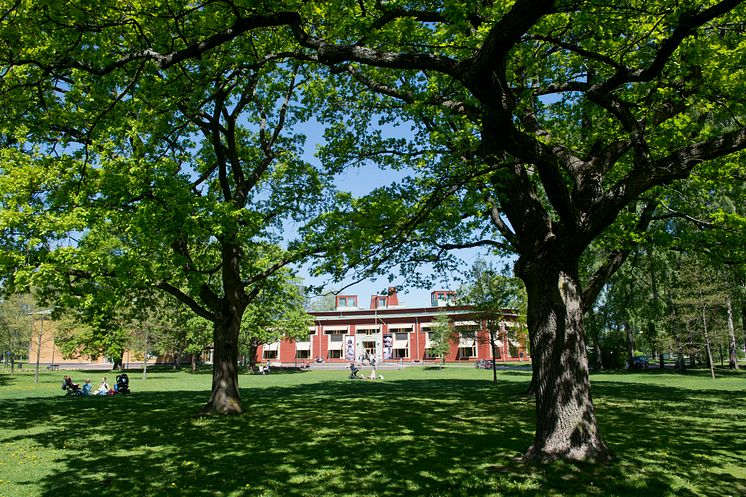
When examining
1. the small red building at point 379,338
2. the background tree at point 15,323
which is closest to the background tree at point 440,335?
the small red building at point 379,338

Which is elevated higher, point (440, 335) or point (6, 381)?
point (440, 335)


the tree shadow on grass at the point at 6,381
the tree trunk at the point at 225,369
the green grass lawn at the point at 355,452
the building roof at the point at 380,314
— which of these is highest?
the building roof at the point at 380,314

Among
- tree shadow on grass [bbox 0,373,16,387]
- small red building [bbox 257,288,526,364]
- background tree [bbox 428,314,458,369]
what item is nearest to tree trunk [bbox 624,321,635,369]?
background tree [bbox 428,314,458,369]

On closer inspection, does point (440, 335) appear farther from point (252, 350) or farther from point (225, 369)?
point (225, 369)

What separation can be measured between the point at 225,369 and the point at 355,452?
795cm

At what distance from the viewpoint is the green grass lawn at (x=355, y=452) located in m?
7.13

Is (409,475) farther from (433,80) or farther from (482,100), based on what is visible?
(433,80)

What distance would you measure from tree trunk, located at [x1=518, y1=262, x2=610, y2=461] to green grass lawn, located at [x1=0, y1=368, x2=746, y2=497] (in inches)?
17.8

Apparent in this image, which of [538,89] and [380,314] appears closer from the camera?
[538,89]

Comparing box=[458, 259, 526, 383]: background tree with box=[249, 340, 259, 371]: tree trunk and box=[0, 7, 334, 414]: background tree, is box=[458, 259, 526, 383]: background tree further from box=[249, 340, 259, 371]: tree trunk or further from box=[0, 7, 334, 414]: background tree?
box=[249, 340, 259, 371]: tree trunk

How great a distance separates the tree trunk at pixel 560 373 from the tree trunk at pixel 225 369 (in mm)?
10494

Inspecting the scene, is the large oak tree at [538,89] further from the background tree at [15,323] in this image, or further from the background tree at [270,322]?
the background tree at [15,323]

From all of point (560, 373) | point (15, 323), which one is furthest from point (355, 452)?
point (15, 323)

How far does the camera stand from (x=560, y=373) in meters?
8.61
